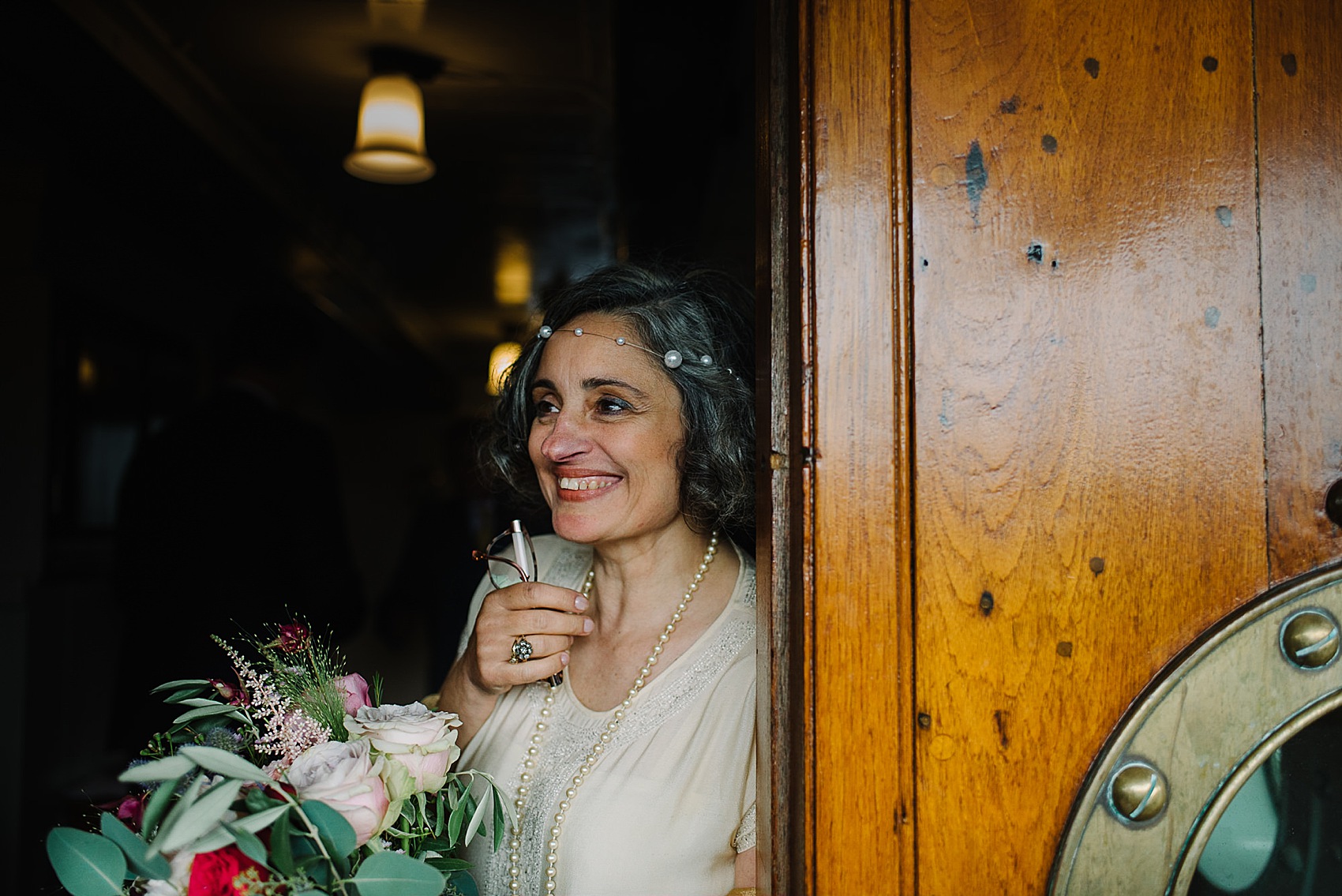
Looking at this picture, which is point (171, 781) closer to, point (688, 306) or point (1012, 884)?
point (1012, 884)

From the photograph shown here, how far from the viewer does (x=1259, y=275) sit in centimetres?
86

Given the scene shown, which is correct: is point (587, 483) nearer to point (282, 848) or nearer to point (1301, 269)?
point (282, 848)

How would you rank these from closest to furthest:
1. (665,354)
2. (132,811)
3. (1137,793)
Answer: (1137,793)
(132,811)
(665,354)

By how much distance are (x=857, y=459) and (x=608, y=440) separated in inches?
33.3

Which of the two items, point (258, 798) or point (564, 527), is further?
point (564, 527)

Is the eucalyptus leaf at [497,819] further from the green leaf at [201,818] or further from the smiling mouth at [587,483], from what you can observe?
the smiling mouth at [587,483]

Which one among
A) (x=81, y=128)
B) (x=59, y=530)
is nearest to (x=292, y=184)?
(x=81, y=128)

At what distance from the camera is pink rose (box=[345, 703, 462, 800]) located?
1.11 m

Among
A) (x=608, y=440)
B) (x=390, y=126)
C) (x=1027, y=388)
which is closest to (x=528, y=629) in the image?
(x=608, y=440)

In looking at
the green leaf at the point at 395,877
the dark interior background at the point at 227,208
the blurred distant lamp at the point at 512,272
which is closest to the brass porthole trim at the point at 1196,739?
the green leaf at the point at 395,877

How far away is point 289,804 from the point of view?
3.05 feet

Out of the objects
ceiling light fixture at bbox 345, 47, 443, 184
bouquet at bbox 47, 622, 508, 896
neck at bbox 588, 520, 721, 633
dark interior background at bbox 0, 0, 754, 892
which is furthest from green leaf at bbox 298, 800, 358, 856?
ceiling light fixture at bbox 345, 47, 443, 184

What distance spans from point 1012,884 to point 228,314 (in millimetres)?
6225

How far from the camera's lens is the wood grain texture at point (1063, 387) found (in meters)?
0.83
